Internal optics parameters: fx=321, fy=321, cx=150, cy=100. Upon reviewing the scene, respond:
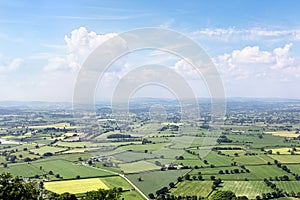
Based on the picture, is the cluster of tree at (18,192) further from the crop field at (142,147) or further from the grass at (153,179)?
the crop field at (142,147)

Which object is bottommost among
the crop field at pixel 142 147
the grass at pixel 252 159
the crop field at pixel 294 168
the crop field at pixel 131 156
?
the crop field at pixel 294 168

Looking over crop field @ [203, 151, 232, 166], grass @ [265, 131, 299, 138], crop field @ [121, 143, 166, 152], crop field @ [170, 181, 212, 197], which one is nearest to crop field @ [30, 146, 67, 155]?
crop field @ [121, 143, 166, 152]

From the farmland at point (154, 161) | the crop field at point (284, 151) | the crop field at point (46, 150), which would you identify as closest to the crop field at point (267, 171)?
the farmland at point (154, 161)

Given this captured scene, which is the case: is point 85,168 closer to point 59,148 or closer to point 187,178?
point 187,178

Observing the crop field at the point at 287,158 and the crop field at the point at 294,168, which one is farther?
the crop field at the point at 287,158

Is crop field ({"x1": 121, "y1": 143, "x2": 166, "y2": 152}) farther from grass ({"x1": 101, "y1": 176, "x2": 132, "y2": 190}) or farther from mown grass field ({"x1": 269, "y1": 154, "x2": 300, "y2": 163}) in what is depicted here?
mown grass field ({"x1": 269, "y1": 154, "x2": 300, "y2": 163})
